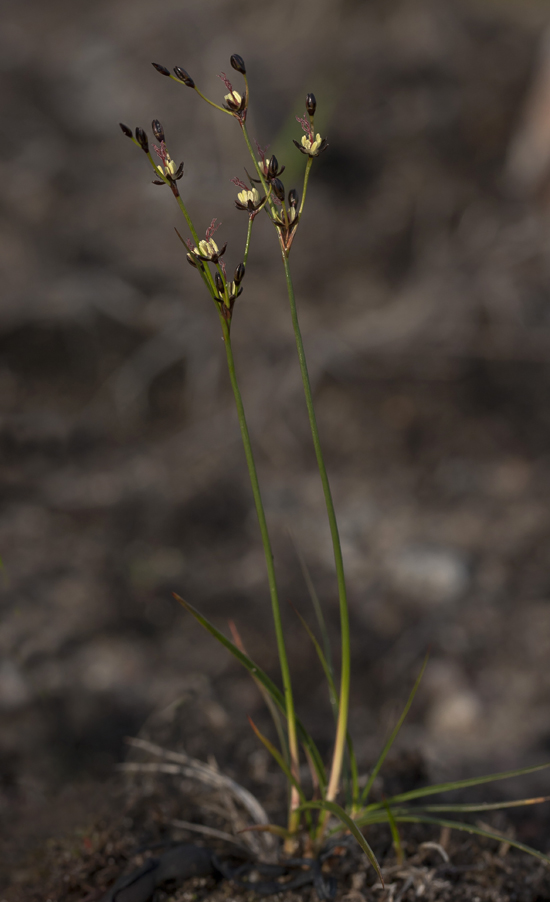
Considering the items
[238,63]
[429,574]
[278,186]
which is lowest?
[429,574]

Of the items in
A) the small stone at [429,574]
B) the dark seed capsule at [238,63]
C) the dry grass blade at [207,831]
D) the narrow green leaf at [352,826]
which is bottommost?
the dry grass blade at [207,831]

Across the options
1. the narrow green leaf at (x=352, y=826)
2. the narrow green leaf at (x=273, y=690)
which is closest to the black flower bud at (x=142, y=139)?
the narrow green leaf at (x=273, y=690)

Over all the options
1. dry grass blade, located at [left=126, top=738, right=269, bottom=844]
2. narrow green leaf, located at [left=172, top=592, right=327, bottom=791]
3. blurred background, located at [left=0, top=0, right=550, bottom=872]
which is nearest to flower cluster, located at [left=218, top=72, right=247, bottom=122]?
narrow green leaf, located at [left=172, top=592, right=327, bottom=791]

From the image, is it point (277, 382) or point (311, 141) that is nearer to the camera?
point (311, 141)

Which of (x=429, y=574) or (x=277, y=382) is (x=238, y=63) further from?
(x=277, y=382)

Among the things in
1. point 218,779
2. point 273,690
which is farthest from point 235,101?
point 218,779

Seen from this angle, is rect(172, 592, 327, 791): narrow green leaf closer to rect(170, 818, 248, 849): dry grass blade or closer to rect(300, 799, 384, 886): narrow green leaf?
rect(300, 799, 384, 886): narrow green leaf

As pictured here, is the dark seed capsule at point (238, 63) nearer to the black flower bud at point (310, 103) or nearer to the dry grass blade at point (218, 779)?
the black flower bud at point (310, 103)

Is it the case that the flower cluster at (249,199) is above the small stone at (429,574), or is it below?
above

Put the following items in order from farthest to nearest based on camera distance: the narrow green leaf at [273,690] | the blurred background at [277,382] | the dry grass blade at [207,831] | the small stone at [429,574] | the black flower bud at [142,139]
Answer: the small stone at [429,574] → the blurred background at [277,382] → the dry grass blade at [207,831] → the narrow green leaf at [273,690] → the black flower bud at [142,139]

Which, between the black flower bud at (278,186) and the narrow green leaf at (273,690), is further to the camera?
the narrow green leaf at (273,690)
